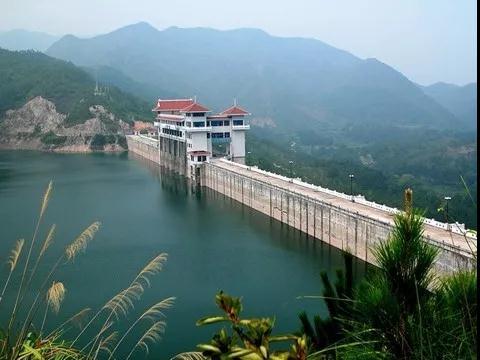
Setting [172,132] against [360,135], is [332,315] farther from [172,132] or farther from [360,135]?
[360,135]

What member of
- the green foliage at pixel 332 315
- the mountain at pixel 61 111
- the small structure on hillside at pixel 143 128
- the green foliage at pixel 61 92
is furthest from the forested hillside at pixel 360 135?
the green foliage at pixel 332 315

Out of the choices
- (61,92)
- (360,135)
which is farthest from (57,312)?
(360,135)

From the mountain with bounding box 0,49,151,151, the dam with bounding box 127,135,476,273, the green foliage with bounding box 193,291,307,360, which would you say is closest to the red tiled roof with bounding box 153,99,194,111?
the dam with bounding box 127,135,476,273

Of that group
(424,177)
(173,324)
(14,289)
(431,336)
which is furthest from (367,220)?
(424,177)

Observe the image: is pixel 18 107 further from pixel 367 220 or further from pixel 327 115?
pixel 327 115

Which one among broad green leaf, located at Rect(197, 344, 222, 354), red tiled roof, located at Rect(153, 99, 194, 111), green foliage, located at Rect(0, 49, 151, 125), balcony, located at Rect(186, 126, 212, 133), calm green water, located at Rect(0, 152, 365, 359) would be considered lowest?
calm green water, located at Rect(0, 152, 365, 359)

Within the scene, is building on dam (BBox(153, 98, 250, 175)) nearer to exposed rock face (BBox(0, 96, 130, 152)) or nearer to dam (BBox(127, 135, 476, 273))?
dam (BBox(127, 135, 476, 273))
